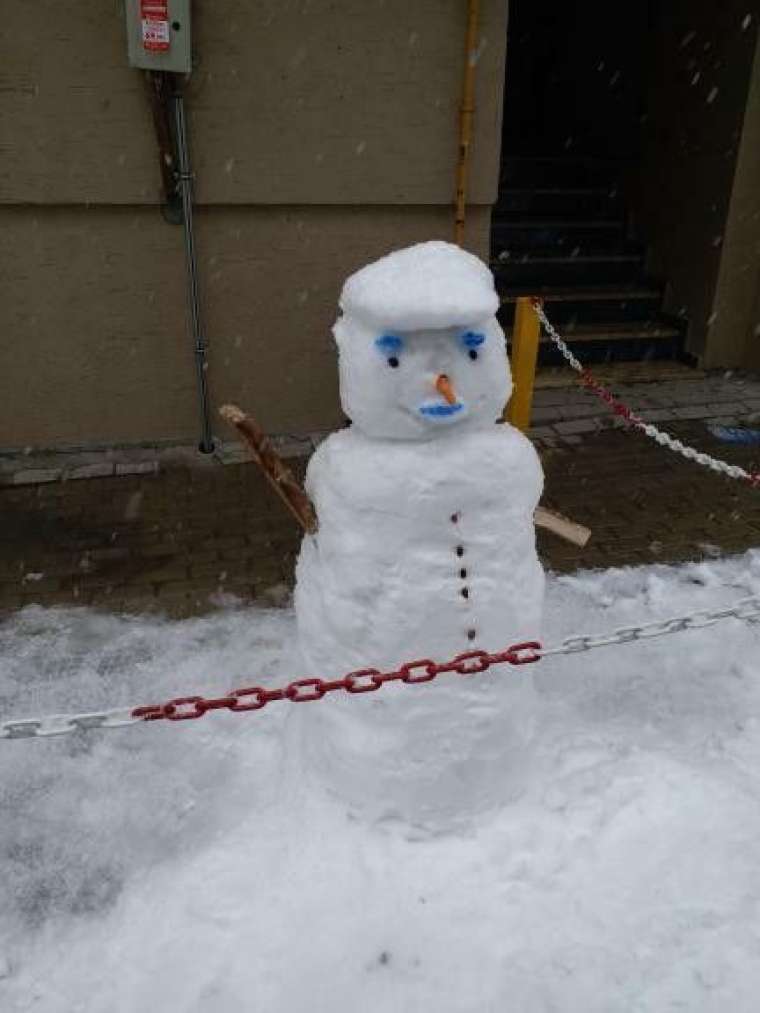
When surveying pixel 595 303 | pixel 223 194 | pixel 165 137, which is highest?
pixel 165 137

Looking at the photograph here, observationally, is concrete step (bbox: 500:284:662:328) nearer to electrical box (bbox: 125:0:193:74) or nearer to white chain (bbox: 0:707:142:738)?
electrical box (bbox: 125:0:193:74)

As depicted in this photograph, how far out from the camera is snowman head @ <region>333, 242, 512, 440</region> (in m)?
2.59

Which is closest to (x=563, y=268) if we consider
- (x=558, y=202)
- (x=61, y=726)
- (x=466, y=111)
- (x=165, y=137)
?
(x=558, y=202)

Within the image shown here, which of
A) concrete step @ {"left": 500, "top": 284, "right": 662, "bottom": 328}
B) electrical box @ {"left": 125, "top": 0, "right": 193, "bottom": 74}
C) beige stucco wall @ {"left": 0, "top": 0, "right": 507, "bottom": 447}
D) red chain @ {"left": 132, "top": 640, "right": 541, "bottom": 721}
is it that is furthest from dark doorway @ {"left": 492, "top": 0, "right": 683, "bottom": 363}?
red chain @ {"left": 132, "top": 640, "right": 541, "bottom": 721}

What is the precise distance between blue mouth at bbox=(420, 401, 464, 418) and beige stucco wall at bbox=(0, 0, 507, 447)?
3.93 meters

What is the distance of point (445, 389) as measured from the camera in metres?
2.63

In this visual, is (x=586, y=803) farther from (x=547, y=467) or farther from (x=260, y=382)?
(x=260, y=382)

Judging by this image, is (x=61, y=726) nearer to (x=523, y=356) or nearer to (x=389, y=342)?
(x=389, y=342)

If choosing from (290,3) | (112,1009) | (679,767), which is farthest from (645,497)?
(112,1009)

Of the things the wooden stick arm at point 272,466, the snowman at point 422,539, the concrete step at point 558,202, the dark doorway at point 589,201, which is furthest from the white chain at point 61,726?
the concrete step at point 558,202

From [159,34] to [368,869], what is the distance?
189 inches

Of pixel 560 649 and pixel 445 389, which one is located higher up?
pixel 445 389

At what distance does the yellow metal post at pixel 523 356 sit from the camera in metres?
5.25

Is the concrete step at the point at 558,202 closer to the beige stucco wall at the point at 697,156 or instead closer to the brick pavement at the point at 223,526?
the beige stucco wall at the point at 697,156
